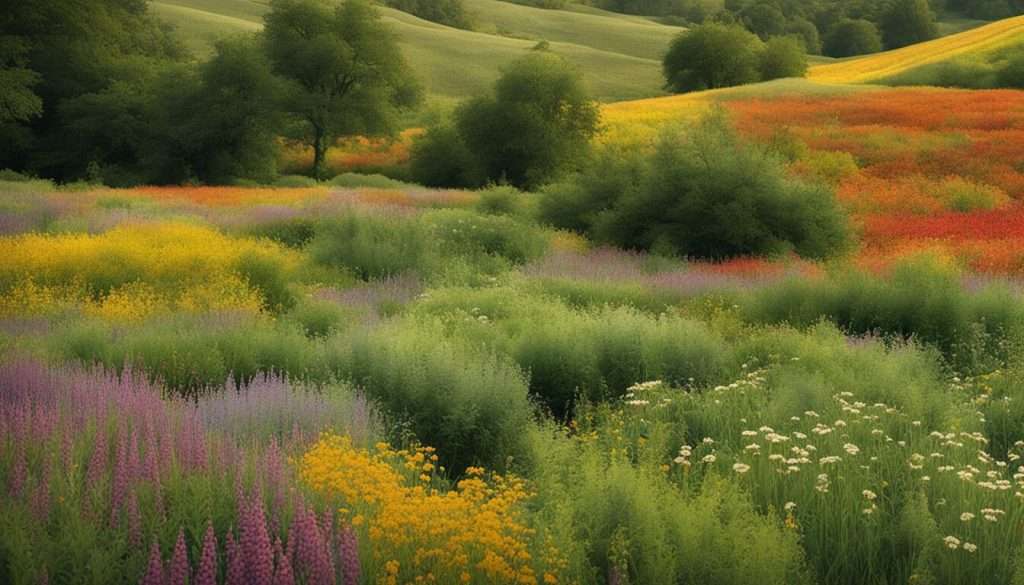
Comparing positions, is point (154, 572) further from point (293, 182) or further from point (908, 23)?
point (908, 23)

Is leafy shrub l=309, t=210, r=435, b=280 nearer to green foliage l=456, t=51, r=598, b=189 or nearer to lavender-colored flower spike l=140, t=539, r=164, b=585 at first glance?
lavender-colored flower spike l=140, t=539, r=164, b=585

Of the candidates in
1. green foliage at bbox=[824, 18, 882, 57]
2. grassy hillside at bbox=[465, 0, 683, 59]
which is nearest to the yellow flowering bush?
grassy hillside at bbox=[465, 0, 683, 59]

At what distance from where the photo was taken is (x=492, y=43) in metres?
84.6

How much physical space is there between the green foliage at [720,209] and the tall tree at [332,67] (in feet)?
76.5

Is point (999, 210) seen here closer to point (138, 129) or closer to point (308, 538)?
point (308, 538)

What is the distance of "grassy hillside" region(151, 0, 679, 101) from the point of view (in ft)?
235

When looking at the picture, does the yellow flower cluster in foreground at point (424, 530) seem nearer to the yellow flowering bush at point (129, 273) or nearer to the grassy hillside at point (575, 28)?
the yellow flowering bush at point (129, 273)

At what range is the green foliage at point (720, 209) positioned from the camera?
16.0 meters

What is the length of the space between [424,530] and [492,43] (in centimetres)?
8355

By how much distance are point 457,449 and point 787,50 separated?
61206 millimetres

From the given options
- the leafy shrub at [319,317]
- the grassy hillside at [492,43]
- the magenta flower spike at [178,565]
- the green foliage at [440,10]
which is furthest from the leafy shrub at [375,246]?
the green foliage at [440,10]

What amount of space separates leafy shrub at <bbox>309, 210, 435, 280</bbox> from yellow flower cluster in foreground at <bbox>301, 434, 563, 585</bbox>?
29.8 ft

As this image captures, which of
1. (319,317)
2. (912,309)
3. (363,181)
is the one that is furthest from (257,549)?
(363,181)

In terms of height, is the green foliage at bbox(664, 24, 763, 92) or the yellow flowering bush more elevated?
the green foliage at bbox(664, 24, 763, 92)
